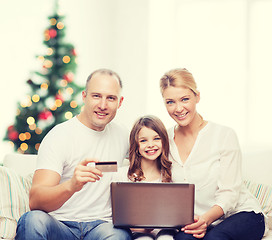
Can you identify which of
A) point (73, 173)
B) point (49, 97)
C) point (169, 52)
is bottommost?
point (73, 173)

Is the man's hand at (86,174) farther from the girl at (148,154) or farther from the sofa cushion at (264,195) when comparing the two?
the sofa cushion at (264,195)

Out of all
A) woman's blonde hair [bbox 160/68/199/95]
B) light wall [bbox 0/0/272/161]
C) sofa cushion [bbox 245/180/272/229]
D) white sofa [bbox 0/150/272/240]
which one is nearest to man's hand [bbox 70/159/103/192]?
white sofa [bbox 0/150/272/240]

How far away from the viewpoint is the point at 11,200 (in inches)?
83.5

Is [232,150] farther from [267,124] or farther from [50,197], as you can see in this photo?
[267,124]

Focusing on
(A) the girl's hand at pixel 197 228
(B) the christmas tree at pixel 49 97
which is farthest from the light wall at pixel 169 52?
(A) the girl's hand at pixel 197 228

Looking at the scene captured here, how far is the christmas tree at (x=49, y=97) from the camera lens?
414 cm

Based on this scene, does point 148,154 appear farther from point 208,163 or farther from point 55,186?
point 55,186

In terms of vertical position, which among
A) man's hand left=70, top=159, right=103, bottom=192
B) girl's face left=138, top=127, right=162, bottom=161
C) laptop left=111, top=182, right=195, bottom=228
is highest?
girl's face left=138, top=127, right=162, bottom=161

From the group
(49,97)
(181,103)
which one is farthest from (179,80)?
(49,97)

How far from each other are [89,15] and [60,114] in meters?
1.59

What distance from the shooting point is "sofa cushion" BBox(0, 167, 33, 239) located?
200 cm

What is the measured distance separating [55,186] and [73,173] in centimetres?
10

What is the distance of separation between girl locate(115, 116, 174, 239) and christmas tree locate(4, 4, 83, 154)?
2111mm

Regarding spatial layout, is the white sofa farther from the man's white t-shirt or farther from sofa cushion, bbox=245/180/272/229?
the man's white t-shirt
